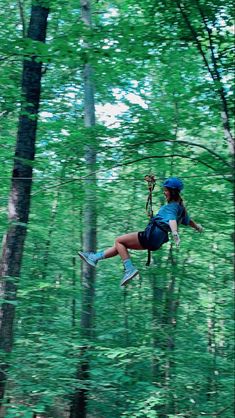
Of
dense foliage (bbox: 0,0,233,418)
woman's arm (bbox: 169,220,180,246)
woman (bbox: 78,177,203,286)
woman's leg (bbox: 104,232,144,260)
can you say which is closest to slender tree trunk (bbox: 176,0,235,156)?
dense foliage (bbox: 0,0,233,418)

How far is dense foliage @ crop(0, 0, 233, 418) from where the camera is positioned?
5707mm

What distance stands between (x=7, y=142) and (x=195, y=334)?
23.8 feet

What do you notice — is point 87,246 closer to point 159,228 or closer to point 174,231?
point 159,228

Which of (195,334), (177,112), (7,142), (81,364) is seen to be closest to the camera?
(81,364)

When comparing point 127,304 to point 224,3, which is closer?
point 224,3

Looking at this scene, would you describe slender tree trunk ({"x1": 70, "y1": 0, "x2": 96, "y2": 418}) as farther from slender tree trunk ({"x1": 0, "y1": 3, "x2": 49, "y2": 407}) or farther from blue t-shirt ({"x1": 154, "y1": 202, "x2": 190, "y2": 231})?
blue t-shirt ({"x1": 154, "y1": 202, "x2": 190, "y2": 231})

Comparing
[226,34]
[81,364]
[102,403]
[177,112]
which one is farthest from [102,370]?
[226,34]

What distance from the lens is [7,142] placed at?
389 inches

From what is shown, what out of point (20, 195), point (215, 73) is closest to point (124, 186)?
point (20, 195)

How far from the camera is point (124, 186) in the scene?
35.9 ft

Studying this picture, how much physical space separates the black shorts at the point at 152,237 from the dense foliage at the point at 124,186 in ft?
2.27

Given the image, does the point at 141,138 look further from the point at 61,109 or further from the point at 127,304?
the point at 127,304

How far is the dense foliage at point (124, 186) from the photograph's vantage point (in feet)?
18.7

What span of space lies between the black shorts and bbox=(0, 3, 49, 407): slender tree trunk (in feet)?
9.21
